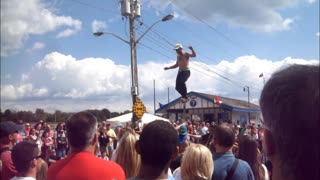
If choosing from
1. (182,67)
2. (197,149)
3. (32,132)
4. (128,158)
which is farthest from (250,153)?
(32,132)

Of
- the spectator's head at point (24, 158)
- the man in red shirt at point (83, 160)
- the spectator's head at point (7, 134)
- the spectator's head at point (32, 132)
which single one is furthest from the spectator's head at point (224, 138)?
the spectator's head at point (32, 132)

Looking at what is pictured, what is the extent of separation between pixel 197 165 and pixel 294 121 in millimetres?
2432

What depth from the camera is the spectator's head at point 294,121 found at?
47.1 inches

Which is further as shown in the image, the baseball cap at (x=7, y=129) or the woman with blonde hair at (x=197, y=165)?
the baseball cap at (x=7, y=129)

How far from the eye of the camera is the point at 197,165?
357cm

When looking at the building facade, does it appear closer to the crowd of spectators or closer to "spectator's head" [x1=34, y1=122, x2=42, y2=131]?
"spectator's head" [x1=34, y1=122, x2=42, y2=131]

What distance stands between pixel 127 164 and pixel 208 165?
80 cm

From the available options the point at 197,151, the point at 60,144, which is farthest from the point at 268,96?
the point at 60,144

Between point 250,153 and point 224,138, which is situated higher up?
point 224,138

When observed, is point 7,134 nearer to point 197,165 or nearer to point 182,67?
point 197,165

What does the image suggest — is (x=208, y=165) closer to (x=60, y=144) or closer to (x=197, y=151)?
(x=197, y=151)

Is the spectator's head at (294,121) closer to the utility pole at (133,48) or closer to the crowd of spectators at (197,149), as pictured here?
the crowd of spectators at (197,149)

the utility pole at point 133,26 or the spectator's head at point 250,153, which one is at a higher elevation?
the utility pole at point 133,26

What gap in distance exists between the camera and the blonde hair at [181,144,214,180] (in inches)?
140
